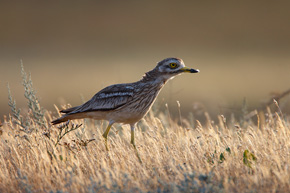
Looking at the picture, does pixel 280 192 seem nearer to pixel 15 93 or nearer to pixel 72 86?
pixel 15 93

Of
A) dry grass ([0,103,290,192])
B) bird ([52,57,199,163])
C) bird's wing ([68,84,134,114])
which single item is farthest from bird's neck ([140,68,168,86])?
dry grass ([0,103,290,192])

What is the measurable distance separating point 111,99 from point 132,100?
0.32 m

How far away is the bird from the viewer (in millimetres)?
7191

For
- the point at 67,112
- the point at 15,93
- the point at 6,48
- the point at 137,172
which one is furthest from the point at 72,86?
the point at 137,172

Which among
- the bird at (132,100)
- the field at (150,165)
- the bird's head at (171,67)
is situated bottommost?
the field at (150,165)

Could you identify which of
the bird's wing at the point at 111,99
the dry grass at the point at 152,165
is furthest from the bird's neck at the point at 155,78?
the dry grass at the point at 152,165

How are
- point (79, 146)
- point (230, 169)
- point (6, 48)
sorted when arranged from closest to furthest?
Answer: point (230, 169), point (79, 146), point (6, 48)

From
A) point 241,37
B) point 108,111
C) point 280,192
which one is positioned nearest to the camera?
point 280,192

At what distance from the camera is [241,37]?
4766cm

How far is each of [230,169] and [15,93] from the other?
68.4ft

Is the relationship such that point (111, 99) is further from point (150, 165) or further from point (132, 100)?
point (150, 165)

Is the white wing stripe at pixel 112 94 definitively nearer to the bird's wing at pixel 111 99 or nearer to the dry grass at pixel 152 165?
the bird's wing at pixel 111 99

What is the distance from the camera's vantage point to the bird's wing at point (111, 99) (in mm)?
7219

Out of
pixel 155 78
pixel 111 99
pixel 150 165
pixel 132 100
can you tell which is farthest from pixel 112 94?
pixel 150 165
